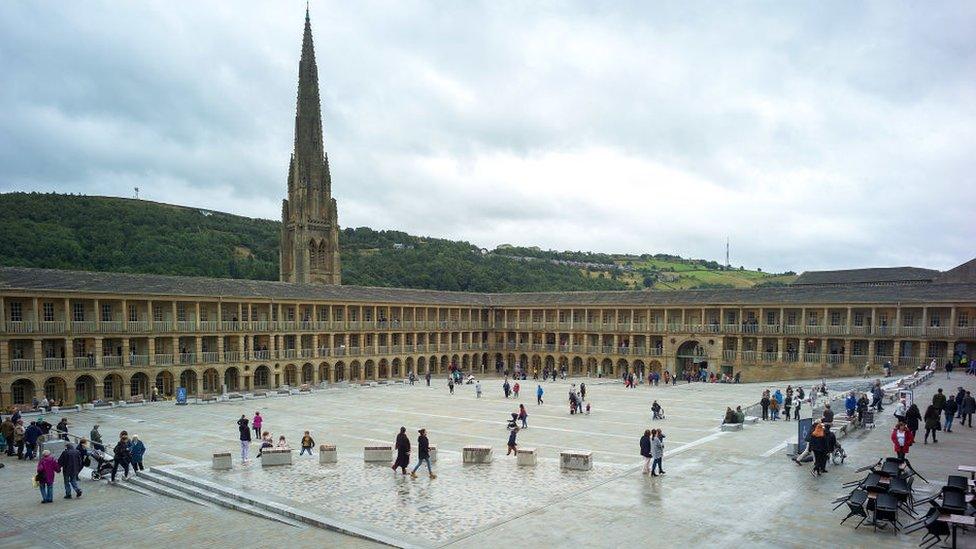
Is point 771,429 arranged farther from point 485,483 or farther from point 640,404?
point 485,483

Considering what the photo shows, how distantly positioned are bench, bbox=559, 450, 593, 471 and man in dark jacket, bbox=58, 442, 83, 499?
1241cm

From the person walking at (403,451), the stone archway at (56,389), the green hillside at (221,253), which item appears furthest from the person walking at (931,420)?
the green hillside at (221,253)

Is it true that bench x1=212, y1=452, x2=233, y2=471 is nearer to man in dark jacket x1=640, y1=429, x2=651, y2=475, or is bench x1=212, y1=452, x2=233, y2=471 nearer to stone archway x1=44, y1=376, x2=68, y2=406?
man in dark jacket x1=640, y1=429, x2=651, y2=475

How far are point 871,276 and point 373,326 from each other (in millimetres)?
48816

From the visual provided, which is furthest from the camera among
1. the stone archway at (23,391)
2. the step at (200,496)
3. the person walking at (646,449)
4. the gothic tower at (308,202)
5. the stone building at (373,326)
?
the gothic tower at (308,202)

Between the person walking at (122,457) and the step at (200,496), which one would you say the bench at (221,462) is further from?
the person walking at (122,457)

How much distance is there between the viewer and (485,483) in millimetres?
16500

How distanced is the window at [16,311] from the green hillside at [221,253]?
68.3ft

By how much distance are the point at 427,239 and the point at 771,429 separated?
395ft

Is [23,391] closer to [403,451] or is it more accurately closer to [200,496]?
[200,496]

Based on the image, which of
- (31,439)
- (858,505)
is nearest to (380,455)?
(31,439)

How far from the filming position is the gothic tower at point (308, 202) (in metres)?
71.6

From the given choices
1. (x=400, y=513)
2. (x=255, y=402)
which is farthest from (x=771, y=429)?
(x=255, y=402)

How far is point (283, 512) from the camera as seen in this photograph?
550 inches
